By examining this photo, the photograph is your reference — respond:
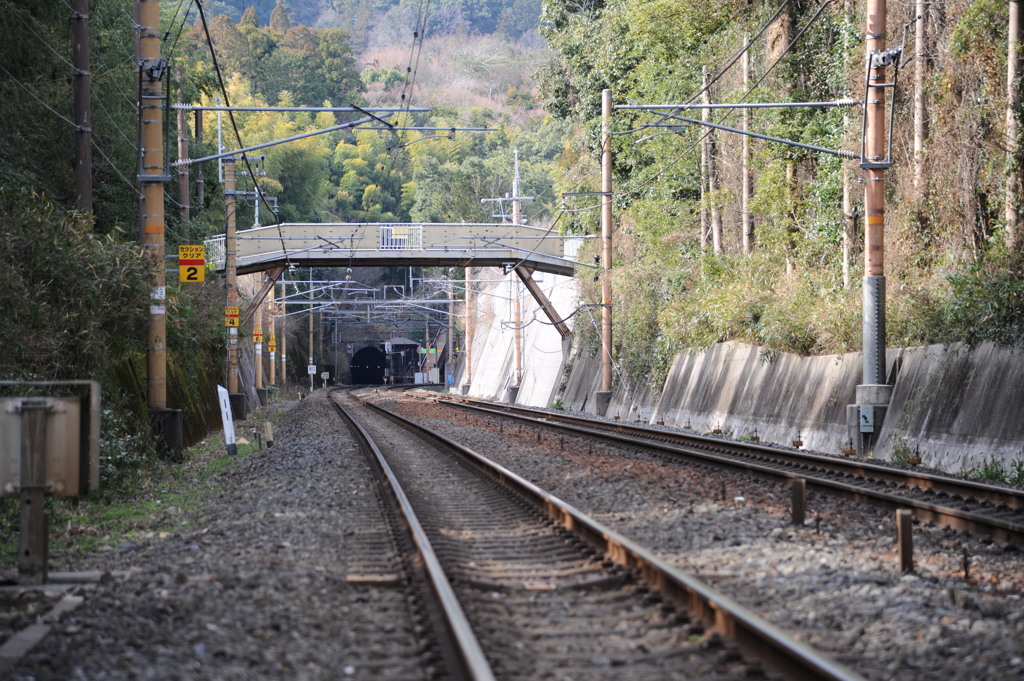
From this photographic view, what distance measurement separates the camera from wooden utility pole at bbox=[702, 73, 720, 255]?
3244 centimetres

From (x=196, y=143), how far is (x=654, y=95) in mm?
14325

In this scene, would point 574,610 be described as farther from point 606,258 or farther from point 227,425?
point 606,258

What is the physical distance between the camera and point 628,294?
118 ft

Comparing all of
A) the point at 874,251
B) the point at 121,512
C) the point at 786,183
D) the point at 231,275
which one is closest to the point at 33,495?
the point at 121,512

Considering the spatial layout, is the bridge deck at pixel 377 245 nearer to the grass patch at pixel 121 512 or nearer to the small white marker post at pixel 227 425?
the small white marker post at pixel 227 425

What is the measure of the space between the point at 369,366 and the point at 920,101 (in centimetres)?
8791

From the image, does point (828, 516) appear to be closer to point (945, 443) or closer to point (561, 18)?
point (945, 443)

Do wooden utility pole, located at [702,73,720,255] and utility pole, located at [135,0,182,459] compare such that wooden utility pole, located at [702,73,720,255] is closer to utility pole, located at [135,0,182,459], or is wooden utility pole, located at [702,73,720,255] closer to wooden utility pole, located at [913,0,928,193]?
wooden utility pole, located at [913,0,928,193]

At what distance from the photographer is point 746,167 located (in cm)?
2945

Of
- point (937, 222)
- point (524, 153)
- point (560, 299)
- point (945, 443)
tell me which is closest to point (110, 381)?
point (945, 443)

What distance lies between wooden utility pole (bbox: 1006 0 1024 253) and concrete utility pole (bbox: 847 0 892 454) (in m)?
1.91

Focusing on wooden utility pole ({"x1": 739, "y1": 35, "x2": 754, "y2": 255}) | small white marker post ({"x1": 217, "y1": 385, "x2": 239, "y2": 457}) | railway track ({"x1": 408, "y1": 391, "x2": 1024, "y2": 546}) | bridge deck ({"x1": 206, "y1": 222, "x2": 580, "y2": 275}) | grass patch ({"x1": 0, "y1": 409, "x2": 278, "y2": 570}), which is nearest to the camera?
railway track ({"x1": 408, "y1": 391, "x2": 1024, "y2": 546})

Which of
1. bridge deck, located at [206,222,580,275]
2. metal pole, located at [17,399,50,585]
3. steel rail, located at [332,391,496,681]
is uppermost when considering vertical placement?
bridge deck, located at [206,222,580,275]

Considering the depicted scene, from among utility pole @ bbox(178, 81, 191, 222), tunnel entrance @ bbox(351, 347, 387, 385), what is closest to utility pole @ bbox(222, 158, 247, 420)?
utility pole @ bbox(178, 81, 191, 222)
